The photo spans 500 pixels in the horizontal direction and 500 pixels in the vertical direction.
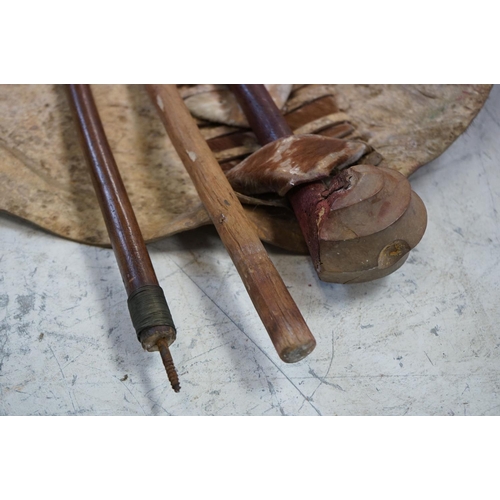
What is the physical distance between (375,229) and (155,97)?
3.45ft

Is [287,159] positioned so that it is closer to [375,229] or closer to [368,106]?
[375,229]

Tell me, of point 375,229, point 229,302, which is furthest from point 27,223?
point 375,229

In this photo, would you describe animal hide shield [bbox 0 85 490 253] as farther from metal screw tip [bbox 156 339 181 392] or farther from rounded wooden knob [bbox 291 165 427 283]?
metal screw tip [bbox 156 339 181 392]

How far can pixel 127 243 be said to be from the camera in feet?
5.90

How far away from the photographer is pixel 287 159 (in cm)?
190

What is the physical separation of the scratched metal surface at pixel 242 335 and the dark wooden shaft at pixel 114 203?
Answer: 0.71 ft

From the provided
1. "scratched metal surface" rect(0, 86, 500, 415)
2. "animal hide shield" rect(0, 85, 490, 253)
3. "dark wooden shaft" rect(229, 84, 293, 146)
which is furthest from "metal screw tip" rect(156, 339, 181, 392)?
"dark wooden shaft" rect(229, 84, 293, 146)

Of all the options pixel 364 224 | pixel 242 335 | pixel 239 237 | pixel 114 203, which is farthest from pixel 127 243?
pixel 364 224

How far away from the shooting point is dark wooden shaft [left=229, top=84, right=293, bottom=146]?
2186mm

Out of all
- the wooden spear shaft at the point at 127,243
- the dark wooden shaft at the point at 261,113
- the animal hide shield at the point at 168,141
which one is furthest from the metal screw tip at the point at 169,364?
the dark wooden shaft at the point at 261,113

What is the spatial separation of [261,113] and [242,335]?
0.87 meters

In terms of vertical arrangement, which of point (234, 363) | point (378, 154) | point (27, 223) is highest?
point (378, 154)

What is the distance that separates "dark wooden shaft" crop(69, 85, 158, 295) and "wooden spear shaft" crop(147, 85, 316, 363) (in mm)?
232

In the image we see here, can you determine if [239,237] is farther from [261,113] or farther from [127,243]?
[261,113]
